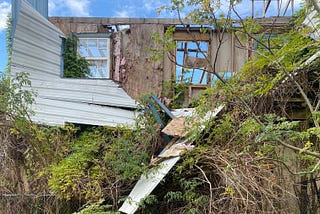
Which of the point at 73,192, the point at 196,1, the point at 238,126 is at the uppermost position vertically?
the point at 196,1

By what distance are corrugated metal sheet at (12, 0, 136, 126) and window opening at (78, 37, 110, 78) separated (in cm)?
119

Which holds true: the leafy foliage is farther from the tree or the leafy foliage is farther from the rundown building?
the tree

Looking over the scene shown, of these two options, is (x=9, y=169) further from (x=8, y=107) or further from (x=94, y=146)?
(x=94, y=146)

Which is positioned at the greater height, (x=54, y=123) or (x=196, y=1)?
(x=196, y=1)

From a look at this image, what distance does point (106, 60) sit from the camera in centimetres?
902

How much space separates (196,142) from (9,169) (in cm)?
374

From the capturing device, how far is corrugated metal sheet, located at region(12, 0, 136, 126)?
7.23 metres

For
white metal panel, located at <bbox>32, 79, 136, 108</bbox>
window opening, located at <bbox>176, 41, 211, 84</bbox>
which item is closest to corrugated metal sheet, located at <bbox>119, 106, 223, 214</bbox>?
white metal panel, located at <bbox>32, 79, 136, 108</bbox>

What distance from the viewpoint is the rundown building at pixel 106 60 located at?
732 cm

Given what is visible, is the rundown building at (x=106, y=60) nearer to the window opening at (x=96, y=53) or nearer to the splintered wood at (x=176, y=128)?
the window opening at (x=96, y=53)

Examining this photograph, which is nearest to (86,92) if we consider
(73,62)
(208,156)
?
(73,62)

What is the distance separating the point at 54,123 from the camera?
7195mm

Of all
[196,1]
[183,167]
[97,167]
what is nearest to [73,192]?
[97,167]

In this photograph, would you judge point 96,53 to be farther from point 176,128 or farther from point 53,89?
point 176,128
